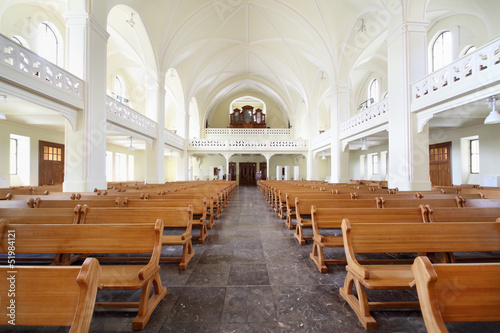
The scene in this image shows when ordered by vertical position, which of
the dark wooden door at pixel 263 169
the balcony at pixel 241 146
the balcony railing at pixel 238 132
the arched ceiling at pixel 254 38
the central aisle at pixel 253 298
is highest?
the arched ceiling at pixel 254 38

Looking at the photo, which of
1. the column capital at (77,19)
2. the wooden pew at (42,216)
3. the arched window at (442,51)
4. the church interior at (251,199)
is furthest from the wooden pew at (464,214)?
the arched window at (442,51)

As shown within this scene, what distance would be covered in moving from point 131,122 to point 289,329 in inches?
449

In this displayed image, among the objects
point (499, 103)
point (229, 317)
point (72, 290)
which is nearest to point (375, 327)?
point (229, 317)

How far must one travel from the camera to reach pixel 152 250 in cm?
210

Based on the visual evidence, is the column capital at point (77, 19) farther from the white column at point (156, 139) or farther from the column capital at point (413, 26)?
the column capital at point (413, 26)

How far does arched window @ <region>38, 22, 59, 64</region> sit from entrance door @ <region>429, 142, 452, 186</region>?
67.1 feet

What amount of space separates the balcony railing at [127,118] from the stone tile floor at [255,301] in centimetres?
833

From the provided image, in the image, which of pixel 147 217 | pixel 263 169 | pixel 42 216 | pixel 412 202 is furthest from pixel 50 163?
pixel 263 169

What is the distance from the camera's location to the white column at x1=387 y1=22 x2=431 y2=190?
762 centimetres

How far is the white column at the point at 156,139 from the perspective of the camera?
13609mm

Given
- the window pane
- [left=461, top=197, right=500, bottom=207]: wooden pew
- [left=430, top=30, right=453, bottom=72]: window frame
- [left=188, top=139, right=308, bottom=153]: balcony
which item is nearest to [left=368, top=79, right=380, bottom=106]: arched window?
[left=430, top=30, right=453, bottom=72]: window frame

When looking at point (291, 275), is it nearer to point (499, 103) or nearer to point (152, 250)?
point (152, 250)

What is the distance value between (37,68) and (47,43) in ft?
23.8

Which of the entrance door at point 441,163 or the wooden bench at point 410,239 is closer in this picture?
the wooden bench at point 410,239
